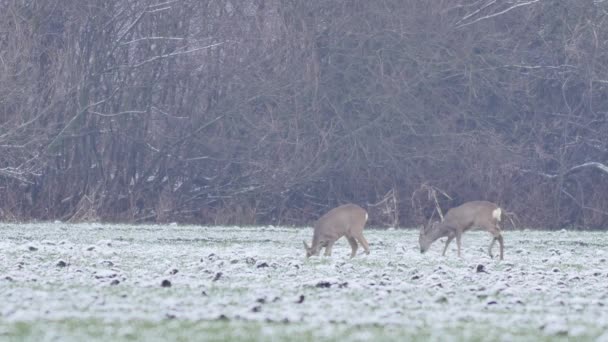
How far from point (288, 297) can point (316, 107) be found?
84.2 ft

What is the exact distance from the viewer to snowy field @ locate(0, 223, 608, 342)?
7.48 metres

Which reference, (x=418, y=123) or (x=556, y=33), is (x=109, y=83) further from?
(x=556, y=33)

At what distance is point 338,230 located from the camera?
19.3 meters

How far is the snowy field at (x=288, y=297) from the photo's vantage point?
24.5ft

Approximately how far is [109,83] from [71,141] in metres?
1.92

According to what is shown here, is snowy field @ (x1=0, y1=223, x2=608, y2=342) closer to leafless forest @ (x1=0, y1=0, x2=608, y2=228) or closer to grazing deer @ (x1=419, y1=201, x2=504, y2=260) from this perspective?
grazing deer @ (x1=419, y1=201, x2=504, y2=260)

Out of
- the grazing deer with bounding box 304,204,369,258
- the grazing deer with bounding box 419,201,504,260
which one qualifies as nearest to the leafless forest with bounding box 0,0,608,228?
the grazing deer with bounding box 419,201,504,260

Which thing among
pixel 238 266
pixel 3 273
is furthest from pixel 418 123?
pixel 3 273

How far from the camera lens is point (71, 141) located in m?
34.4

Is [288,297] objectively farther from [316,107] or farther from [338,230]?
[316,107]

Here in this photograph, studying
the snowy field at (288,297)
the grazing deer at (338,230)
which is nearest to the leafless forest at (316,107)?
the grazing deer at (338,230)

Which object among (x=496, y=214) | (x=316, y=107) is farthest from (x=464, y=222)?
(x=316, y=107)

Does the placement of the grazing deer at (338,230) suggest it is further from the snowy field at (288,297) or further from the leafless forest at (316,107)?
the leafless forest at (316,107)

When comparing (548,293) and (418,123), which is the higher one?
(418,123)
